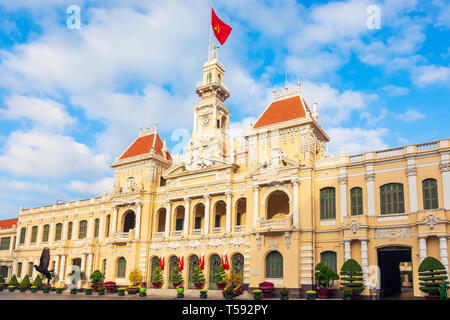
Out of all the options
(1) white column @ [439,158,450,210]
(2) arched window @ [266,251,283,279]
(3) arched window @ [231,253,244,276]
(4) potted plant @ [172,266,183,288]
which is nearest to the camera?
(1) white column @ [439,158,450,210]

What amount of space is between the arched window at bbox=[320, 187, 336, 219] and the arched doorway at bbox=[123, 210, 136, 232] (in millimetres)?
22994

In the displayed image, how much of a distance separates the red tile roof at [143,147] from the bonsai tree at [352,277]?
2621cm

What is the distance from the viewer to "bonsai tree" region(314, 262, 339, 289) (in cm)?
3125

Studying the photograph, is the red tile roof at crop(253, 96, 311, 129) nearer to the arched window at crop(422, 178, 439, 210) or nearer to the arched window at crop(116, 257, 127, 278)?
the arched window at crop(422, 178, 439, 210)

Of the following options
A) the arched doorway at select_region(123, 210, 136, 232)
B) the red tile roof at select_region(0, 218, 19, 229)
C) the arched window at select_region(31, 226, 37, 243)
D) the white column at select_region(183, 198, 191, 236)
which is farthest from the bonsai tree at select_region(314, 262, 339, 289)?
the red tile roof at select_region(0, 218, 19, 229)

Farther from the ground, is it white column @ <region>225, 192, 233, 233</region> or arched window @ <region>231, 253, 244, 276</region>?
white column @ <region>225, 192, 233, 233</region>

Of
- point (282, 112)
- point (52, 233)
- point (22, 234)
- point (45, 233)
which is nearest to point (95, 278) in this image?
point (52, 233)

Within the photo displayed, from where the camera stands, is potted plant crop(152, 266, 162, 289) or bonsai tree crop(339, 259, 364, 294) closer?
bonsai tree crop(339, 259, 364, 294)

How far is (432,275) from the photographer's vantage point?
27391 mm

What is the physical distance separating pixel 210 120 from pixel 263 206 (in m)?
15.4

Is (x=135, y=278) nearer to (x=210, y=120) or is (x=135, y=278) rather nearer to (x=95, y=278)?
(x=95, y=278)

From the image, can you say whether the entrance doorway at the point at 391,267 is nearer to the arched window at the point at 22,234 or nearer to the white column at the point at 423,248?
the white column at the point at 423,248
